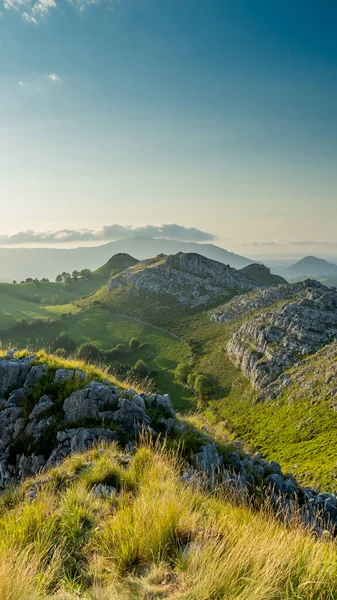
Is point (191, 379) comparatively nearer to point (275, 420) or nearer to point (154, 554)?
point (275, 420)

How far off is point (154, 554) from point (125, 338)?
147017mm

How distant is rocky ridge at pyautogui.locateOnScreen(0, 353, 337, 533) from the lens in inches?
452

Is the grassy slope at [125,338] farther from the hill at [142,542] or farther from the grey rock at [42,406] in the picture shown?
the hill at [142,542]

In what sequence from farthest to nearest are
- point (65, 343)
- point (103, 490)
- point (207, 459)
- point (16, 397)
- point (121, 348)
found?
point (65, 343), point (121, 348), point (16, 397), point (207, 459), point (103, 490)

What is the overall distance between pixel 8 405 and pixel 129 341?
433ft

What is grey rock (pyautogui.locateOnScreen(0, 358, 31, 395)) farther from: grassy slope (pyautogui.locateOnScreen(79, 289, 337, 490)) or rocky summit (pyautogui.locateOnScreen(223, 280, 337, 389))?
rocky summit (pyautogui.locateOnScreen(223, 280, 337, 389))

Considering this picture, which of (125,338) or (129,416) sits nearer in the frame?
(129,416)

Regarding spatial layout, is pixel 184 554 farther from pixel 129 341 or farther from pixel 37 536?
pixel 129 341

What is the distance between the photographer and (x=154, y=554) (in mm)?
4602

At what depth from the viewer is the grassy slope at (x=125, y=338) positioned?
4715 inches

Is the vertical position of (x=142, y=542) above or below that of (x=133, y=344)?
above

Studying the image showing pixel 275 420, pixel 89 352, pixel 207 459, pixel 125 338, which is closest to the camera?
pixel 207 459

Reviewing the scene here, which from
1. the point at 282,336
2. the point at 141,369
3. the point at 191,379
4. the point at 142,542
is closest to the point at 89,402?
the point at 142,542

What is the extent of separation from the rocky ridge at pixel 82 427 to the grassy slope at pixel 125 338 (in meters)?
92.2
